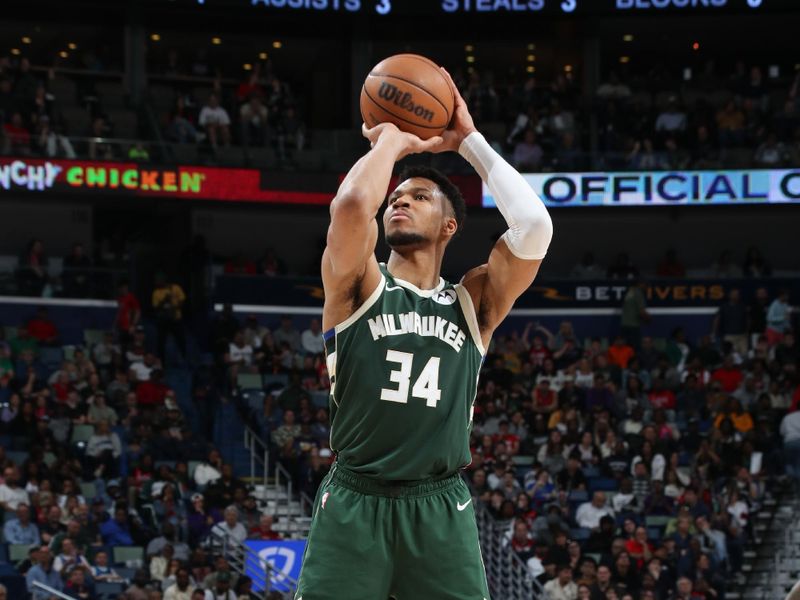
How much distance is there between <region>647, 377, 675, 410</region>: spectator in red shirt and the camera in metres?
21.5

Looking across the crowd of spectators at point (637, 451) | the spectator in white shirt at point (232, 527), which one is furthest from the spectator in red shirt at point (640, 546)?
the spectator in white shirt at point (232, 527)

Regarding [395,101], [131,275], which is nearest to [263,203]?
[131,275]

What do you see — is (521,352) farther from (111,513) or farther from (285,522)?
(111,513)

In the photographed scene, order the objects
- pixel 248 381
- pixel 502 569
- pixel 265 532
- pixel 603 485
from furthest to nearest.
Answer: pixel 248 381 → pixel 603 485 → pixel 265 532 → pixel 502 569

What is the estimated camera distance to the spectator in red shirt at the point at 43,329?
21.7m

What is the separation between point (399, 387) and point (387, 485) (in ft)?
1.28

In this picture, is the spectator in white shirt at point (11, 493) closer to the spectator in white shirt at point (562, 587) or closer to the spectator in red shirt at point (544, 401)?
the spectator in white shirt at point (562, 587)

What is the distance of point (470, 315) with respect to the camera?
556cm

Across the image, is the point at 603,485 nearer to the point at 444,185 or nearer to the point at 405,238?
the point at 444,185

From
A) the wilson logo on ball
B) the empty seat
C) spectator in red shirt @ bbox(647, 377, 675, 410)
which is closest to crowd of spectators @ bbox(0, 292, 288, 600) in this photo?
the empty seat

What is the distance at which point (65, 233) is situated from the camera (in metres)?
26.5

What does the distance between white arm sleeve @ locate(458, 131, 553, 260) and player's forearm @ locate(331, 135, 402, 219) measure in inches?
20.3

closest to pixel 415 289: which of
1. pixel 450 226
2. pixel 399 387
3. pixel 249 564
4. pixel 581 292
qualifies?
pixel 450 226

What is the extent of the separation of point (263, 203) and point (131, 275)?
3002mm
